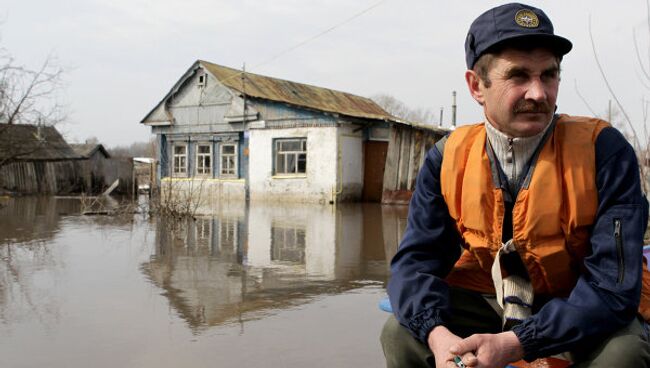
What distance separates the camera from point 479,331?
2137mm

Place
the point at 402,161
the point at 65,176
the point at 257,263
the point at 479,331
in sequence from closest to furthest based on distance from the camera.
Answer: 1. the point at 479,331
2. the point at 257,263
3. the point at 402,161
4. the point at 65,176

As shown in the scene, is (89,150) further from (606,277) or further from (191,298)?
(606,277)

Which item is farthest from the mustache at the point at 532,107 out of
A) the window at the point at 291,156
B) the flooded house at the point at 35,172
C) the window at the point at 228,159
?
the flooded house at the point at 35,172

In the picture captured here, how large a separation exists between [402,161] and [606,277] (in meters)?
16.4

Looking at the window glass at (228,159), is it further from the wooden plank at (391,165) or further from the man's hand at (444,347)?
the man's hand at (444,347)

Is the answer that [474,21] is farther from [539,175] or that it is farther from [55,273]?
[55,273]

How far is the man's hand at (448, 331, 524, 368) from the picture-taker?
5.76ft

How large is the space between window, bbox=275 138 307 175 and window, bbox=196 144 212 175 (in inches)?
138

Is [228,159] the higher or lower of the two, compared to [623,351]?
higher

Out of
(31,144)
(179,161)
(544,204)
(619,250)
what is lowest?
(619,250)

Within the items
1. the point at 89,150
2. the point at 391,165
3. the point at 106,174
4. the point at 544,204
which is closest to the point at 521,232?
the point at 544,204

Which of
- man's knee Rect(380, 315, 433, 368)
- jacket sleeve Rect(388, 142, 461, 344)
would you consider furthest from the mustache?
man's knee Rect(380, 315, 433, 368)

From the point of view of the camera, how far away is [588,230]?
1.90m

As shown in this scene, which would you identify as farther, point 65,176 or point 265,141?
point 65,176
